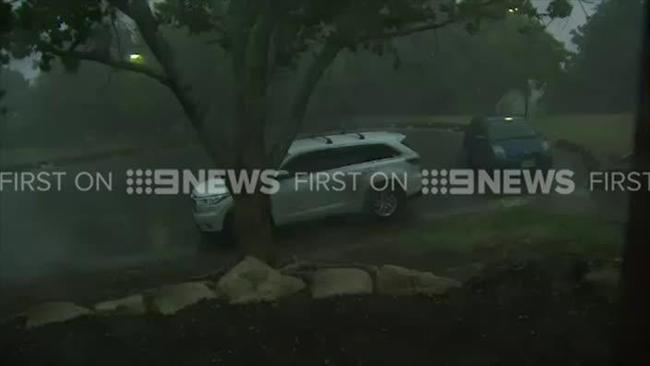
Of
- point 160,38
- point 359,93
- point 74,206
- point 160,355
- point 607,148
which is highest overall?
point 160,38

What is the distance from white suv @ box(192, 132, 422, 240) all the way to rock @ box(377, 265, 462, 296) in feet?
1.43

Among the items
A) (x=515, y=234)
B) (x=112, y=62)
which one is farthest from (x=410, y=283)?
(x=112, y=62)

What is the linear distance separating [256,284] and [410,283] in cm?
103

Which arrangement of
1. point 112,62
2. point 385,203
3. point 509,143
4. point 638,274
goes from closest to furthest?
1. point 638,274
2. point 112,62
3. point 509,143
4. point 385,203

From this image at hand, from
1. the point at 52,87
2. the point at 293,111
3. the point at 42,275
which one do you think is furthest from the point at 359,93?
the point at 42,275

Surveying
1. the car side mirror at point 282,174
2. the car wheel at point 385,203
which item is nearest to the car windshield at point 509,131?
the car wheel at point 385,203

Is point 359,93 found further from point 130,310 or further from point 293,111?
point 130,310

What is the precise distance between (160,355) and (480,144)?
2.50m

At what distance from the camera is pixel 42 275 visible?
519 centimetres

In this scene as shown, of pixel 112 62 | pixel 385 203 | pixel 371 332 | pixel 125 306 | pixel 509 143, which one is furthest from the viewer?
pixel 385 203

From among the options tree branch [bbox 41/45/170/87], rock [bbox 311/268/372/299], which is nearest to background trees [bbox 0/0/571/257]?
tree branch [bbox 41/45/170/87]

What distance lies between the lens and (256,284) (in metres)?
5.10

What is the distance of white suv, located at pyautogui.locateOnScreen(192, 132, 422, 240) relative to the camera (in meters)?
5.20

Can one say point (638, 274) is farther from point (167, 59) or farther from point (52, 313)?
point (52, 313)
